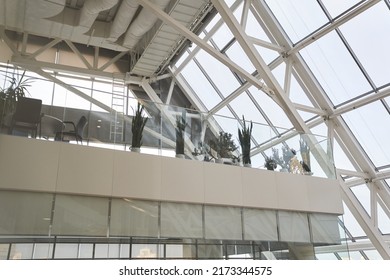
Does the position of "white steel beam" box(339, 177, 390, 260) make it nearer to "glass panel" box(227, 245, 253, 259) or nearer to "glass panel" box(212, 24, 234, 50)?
"glass panel" box(227, 245, 253, 259)

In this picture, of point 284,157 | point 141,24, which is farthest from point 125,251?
point 141,24

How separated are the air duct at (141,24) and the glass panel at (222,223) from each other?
388 cm

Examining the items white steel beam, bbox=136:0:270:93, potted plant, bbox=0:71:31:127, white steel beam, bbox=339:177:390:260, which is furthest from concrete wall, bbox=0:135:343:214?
white steel beam, bbox=136:0:270:93

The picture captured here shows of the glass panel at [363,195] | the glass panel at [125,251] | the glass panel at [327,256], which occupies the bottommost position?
the glass panel at [327,256]

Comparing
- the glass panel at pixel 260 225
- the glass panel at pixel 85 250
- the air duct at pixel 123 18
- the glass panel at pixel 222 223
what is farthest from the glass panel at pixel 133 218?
the air duct at pixel 123 18

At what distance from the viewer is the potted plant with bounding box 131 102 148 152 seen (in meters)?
5.47

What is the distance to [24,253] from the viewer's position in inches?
183

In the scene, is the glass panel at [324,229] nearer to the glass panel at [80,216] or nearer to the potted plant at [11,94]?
the glass panel at [80,216]

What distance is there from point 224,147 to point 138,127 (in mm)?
1531

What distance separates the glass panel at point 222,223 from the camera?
5566mm

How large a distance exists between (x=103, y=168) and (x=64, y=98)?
1.20 m

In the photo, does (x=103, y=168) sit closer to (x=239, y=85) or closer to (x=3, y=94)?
(x=3, y=94)
